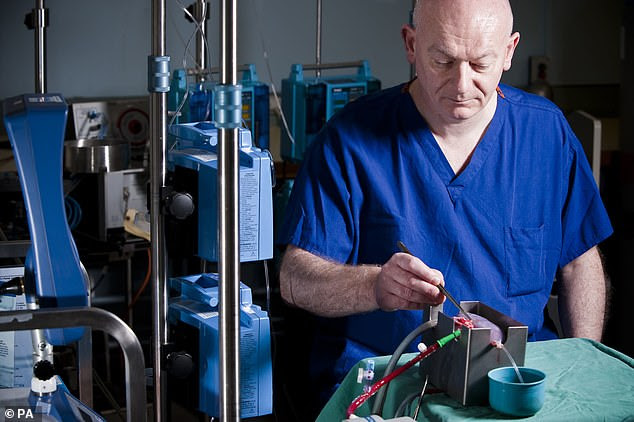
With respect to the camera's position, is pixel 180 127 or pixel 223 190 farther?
pixel 180 127

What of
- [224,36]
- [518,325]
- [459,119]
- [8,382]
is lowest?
[8,382]

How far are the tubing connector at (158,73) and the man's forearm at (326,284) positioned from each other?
16.0 inches

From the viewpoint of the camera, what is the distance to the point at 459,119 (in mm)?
1825

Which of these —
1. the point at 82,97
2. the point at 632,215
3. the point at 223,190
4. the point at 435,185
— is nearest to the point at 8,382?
the point at 223,190

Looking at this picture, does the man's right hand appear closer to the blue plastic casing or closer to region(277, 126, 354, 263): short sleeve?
region(277, 126, 354, 263): short sleeve

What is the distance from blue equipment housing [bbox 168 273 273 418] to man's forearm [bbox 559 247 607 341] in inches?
24.3

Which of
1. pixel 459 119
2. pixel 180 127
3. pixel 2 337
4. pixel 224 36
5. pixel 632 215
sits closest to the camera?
pixel 224 36

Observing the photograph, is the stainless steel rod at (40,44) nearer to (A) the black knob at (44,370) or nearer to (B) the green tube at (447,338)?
(A) the black knob at (44,370)

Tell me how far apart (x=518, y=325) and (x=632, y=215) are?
236cm

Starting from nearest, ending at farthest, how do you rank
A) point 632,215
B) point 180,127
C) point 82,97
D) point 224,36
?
point 224,36, point 180,127, point 632,215, point 82,97

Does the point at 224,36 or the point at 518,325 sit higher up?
the point at 224,36

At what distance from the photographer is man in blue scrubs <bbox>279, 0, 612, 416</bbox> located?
1.78 m

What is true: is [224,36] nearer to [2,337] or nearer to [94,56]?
[2,337]

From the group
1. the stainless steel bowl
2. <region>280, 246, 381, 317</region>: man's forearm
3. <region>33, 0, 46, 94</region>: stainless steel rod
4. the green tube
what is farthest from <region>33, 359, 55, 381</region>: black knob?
the stainless steel bowl
